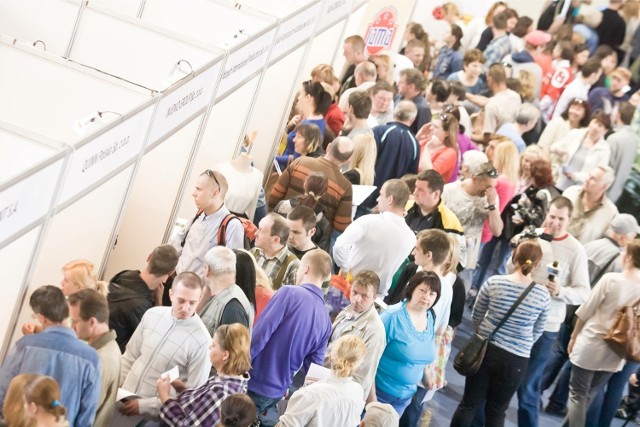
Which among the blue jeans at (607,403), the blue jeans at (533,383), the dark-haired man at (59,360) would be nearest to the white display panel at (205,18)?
the blue jeans at (533,383)

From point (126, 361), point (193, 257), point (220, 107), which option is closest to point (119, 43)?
point (220, 107)

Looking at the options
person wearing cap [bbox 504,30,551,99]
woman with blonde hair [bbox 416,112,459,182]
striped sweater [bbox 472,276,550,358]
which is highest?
person wearing cap [bbox 504,30,551,99]

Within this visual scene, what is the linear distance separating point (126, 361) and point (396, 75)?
5.70m

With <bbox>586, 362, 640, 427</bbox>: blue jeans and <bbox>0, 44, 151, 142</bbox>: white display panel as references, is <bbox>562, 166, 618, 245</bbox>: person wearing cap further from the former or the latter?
<bbox>0, 44, 151, 142</bbox>: white display panel

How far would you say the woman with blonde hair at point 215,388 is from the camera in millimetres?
4922

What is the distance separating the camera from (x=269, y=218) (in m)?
6.17

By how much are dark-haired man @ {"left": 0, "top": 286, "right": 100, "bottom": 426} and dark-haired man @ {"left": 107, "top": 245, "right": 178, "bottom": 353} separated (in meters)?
0.84

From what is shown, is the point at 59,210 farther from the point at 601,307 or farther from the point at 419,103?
the point at 419,103

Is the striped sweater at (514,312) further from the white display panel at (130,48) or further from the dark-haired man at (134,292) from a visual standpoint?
the white display panel at (130,48)

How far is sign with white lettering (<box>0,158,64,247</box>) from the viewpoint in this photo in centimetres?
486

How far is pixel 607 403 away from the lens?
24.2 feet

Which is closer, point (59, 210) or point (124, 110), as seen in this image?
point (59, 210)

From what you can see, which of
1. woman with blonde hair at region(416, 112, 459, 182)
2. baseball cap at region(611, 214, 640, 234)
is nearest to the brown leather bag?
baseball cap at region(611, 214, 640, 234)

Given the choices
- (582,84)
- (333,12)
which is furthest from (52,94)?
(582,84)
